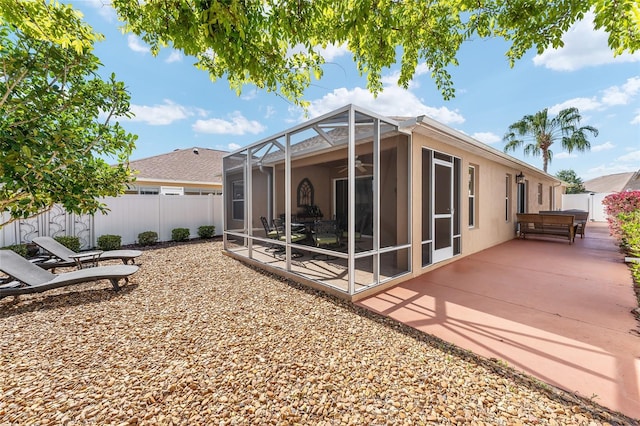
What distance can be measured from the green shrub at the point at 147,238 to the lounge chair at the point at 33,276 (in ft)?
17.6

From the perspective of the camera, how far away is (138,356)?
8.89 ft

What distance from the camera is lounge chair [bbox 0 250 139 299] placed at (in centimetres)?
408

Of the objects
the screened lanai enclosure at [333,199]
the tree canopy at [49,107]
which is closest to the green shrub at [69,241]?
the screened lanai enclosure at [333,199]

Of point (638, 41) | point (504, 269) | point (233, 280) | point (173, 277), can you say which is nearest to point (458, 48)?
point (638, 41)

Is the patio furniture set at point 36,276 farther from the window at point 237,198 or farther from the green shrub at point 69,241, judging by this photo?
the window at point 237,198

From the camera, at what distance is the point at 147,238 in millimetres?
9844

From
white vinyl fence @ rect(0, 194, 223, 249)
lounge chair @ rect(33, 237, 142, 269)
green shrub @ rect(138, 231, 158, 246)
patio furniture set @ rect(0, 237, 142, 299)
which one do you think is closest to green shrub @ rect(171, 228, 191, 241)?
white vinyl fence @ rect(0, 194, 223, 249)

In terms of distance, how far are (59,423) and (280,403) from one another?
1.66 metres

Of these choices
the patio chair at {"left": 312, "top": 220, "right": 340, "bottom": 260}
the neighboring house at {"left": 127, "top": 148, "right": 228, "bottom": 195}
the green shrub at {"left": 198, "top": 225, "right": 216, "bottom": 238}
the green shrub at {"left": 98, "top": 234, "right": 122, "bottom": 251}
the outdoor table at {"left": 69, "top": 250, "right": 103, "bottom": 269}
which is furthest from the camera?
the neighboring house at {"left": 127, "top": 148, "right": 228, "bottom": 195}

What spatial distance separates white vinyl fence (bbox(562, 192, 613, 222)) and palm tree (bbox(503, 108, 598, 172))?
6.66 m

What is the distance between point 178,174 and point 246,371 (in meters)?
14.0

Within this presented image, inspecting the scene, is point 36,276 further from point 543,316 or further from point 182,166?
point 182,166

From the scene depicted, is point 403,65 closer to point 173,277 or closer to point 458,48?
point 458,48

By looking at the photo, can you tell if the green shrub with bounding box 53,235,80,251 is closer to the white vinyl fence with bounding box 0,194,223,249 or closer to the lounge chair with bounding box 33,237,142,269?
the white vinyl fence with bounding box 0,194,223,249
